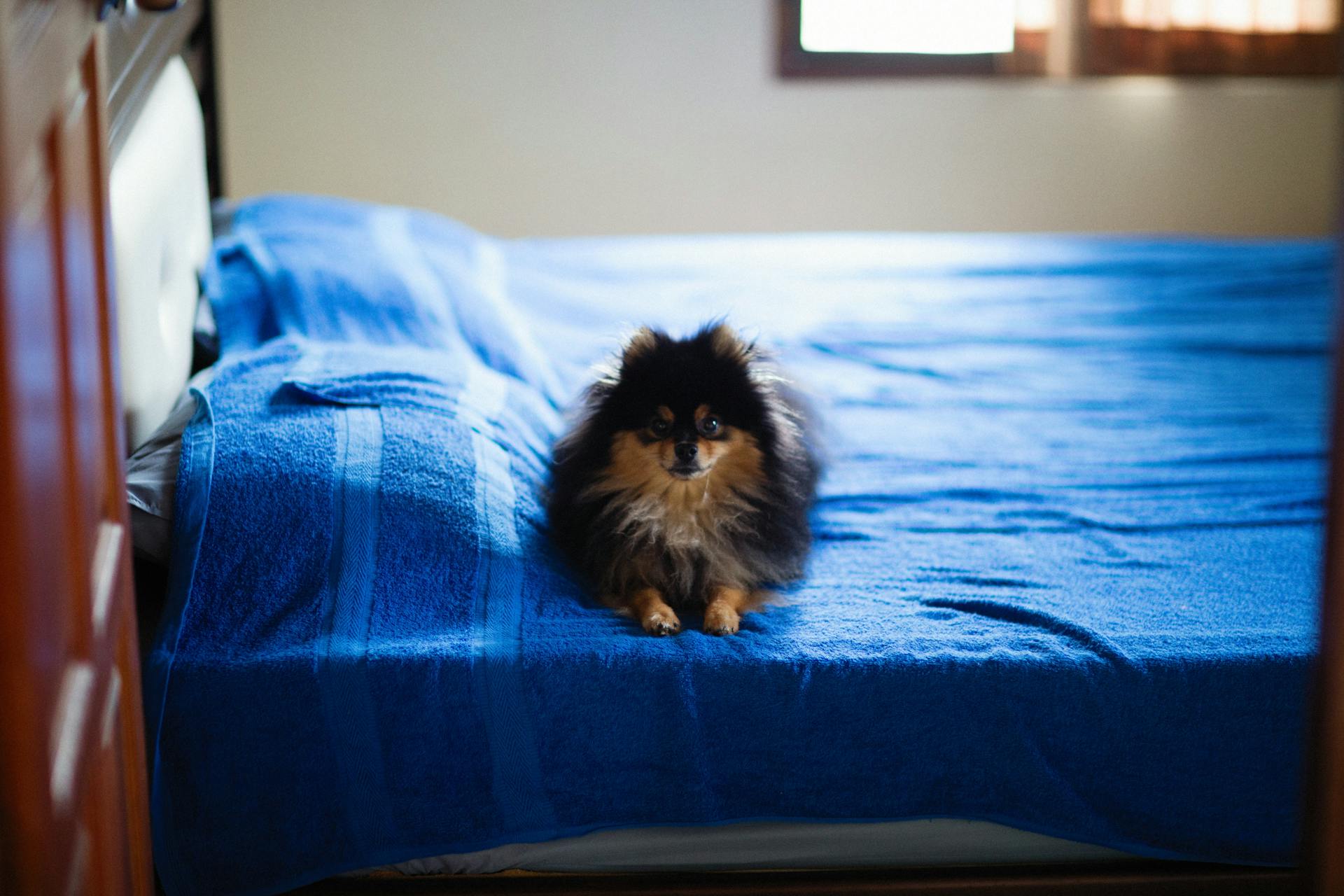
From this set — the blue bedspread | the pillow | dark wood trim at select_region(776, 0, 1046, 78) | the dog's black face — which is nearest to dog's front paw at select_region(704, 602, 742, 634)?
the blue bedspread

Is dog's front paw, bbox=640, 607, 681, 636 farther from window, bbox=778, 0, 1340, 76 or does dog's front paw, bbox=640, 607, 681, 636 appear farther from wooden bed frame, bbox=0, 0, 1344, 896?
window, bbox=778, 0, 1340, 76

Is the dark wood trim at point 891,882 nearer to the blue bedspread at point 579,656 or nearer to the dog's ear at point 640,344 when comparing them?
the blue bedspread at point 579,656

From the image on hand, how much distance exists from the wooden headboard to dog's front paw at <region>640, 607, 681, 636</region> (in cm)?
61

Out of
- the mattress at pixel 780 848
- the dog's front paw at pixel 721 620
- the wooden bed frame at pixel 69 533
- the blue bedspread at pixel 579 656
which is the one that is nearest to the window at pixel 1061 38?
the blue bedspread at pixel 579 656

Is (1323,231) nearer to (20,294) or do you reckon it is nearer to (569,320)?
Answer: (569,320)

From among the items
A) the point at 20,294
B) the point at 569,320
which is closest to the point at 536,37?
the point at 569,320

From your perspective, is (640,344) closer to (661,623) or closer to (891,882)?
(661,623)

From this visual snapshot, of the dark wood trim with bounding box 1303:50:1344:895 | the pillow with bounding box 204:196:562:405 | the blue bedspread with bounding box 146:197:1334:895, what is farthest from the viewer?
the pillow with bounding box 204:196:562:405

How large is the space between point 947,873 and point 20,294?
125cm

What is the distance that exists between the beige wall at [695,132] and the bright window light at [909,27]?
14 cm

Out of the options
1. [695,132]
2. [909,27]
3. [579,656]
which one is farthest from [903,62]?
[579,656]

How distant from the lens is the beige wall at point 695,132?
12.6ft

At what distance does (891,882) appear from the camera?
1.49m

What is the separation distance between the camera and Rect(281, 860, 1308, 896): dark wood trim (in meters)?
1.46
